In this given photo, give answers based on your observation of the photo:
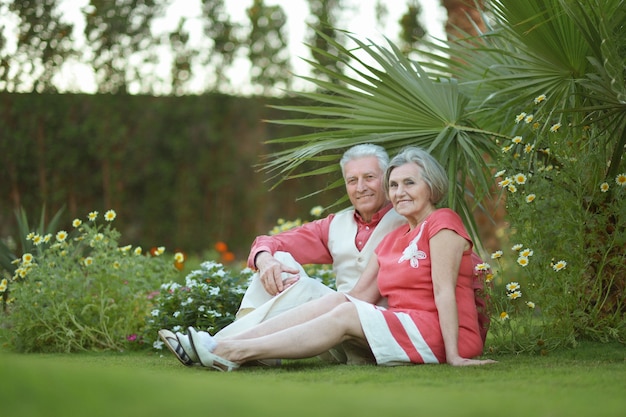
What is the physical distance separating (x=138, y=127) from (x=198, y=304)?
4449 mm

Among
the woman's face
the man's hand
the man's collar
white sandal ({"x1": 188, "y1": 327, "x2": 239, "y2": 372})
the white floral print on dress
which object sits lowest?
white sandal ({"x1": 188, "y1": 327, "x2": 239, "y2": 372})

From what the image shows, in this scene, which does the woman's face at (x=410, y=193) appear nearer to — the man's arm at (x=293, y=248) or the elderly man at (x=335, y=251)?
the elderly man at (x=335, y=251)

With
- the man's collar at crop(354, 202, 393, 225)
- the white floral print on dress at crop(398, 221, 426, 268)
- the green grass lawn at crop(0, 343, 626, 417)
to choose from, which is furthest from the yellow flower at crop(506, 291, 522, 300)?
the man's collar at crop(354, 202, 393, 225)

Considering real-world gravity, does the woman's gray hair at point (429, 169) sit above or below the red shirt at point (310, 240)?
above

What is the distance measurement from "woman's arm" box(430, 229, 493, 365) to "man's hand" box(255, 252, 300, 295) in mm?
718

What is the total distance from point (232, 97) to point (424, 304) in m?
6.00

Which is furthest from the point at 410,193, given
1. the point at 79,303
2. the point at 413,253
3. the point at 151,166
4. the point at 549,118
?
the point at 151,166

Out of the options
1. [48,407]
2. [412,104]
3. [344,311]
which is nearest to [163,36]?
[412,104]

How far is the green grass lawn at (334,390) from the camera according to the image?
207 centimetres

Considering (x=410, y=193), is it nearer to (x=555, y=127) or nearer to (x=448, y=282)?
(x=448, y=282)

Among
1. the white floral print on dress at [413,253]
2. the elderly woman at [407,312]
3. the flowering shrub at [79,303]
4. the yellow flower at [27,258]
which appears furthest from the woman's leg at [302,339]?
the yellow flower at [27,258]

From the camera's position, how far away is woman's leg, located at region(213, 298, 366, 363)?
3545mm

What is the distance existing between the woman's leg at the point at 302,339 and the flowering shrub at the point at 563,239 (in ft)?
2.75

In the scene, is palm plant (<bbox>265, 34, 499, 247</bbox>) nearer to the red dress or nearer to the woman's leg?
the red dress
